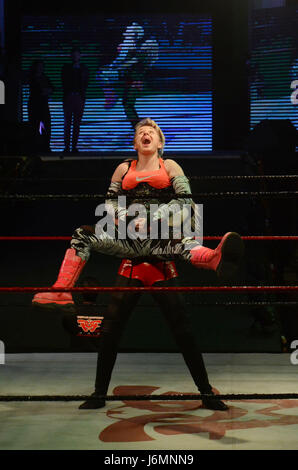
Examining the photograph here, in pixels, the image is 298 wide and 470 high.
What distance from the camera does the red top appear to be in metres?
2.71

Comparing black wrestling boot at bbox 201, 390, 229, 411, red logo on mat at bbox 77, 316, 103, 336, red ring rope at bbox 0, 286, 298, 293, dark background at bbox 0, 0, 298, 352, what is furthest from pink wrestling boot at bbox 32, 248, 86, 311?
red logo on mat at bbox 77, 316, 103, 336

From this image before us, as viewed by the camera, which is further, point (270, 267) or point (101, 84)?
point (101, 84)

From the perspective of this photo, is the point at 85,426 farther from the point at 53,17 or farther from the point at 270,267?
the point at 53,17

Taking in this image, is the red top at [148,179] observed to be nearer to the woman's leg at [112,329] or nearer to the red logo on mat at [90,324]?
the woman's leg at [112,329]

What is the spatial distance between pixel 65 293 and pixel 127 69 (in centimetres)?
830

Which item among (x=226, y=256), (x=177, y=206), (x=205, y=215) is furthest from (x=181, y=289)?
(x=205, y=215)

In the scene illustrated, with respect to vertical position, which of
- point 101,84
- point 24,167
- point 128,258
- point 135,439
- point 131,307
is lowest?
point 135,439

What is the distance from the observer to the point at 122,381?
3.20 m

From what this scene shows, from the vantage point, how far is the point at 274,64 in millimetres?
9906

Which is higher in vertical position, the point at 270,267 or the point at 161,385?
the point at 270,267

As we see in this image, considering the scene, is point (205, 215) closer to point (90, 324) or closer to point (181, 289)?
point (90, 324)

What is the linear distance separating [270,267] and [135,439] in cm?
232

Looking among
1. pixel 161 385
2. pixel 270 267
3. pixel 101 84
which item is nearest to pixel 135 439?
pixel 161 385

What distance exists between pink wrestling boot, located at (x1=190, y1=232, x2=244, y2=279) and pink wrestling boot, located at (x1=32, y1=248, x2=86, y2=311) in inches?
18.8
